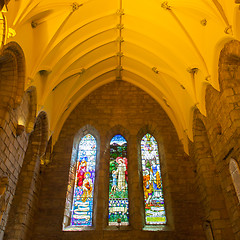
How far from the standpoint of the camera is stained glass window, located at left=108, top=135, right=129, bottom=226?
26.3ft

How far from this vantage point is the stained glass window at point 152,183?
8.09 metres

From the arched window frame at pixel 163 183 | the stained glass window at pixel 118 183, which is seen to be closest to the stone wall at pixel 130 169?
the arched window frame at pixel 163 183

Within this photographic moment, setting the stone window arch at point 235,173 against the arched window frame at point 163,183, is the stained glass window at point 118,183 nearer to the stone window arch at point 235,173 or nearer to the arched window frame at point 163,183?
the arched window frame at point 163,183

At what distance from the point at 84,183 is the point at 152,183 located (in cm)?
232

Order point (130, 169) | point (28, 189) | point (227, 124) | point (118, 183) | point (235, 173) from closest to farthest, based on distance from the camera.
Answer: point (235, 173), point (227, 124), point (28, 189), point (118, 183), point (130, 169)

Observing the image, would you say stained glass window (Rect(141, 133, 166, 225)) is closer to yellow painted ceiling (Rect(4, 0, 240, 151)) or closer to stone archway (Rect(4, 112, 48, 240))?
yellow painted ceiling (Rect(4, 0, 240, 151))

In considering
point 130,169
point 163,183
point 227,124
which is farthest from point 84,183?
point 227,124

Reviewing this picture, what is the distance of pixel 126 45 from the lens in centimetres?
884

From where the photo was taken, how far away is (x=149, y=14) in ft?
23.9

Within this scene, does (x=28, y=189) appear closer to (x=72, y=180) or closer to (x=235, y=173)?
(x=72, y=180)

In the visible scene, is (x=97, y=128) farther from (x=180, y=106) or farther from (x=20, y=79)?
(x=20, y=79)

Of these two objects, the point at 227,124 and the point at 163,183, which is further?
the point at 163,183

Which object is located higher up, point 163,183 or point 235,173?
point 163,183

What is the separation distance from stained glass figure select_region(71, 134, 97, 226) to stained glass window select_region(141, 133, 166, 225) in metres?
1.80
